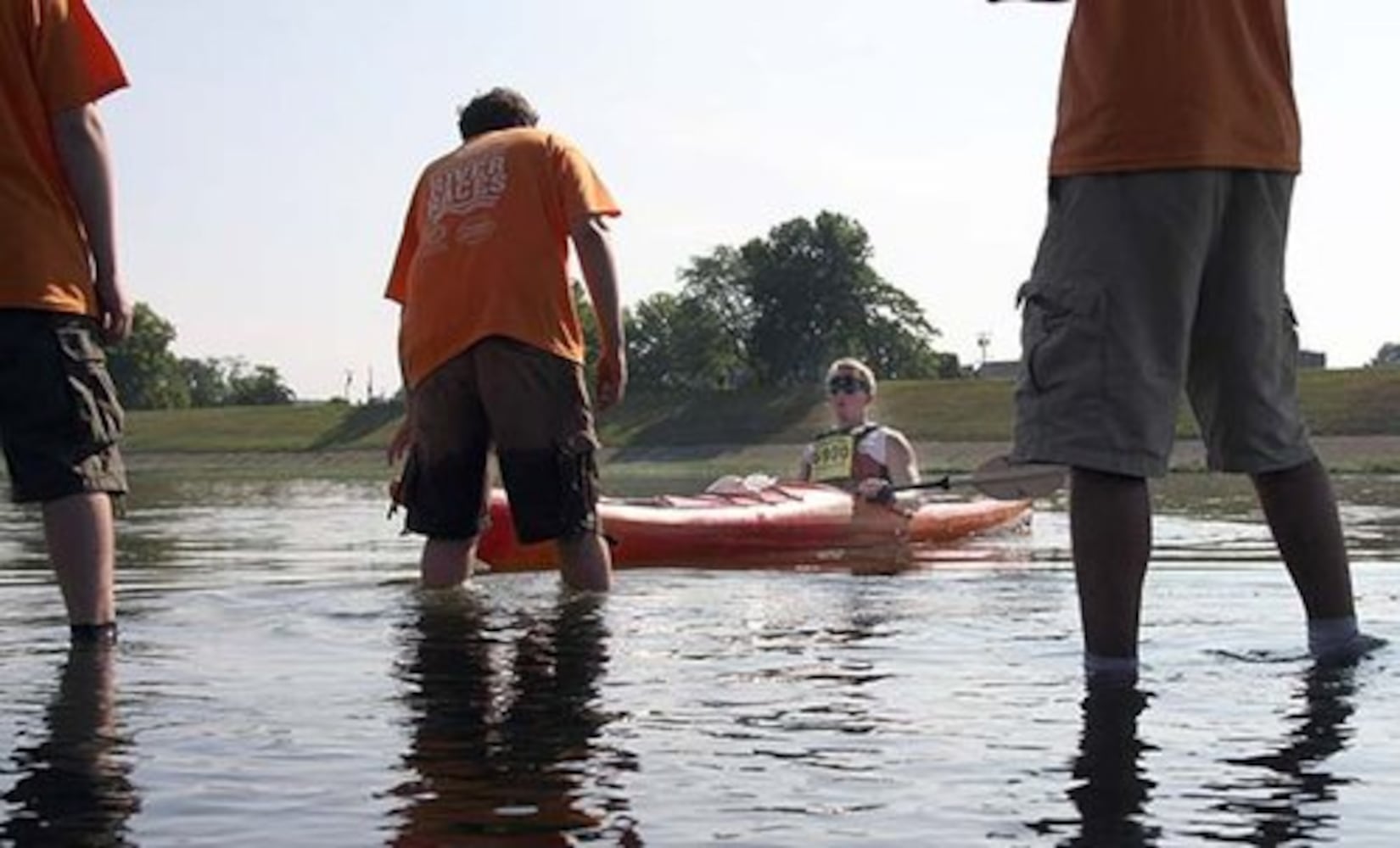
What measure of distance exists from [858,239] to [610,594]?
119049 mm

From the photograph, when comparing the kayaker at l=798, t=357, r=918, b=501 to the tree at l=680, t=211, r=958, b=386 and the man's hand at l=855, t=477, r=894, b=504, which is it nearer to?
the man's hand at l=855, t=477, r=894, b=504

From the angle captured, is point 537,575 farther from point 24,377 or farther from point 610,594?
point 24,377

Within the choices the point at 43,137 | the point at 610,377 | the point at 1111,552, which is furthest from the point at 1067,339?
the point at 610,377

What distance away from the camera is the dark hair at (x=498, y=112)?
Result: 820 centimetres

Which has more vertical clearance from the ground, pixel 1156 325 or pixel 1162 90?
pixel 1162 90

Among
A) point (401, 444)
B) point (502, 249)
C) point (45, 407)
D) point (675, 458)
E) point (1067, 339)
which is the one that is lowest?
point (675, 458)

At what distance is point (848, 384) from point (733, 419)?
8608 centimetres

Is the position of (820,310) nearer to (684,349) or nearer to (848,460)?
(684,349)

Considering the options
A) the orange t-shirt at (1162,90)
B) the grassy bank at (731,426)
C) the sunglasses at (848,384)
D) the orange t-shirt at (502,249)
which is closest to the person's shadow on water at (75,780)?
the orange t-shirt at (1162,90)

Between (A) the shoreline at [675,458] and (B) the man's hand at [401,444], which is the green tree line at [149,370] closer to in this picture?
(A) the shoreline at [675,458]

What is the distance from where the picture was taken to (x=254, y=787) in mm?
3766

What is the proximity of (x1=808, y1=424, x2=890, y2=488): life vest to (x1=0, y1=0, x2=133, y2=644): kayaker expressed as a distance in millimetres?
8027

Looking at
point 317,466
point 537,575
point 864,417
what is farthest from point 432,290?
point 317,466

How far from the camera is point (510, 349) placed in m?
7.59
